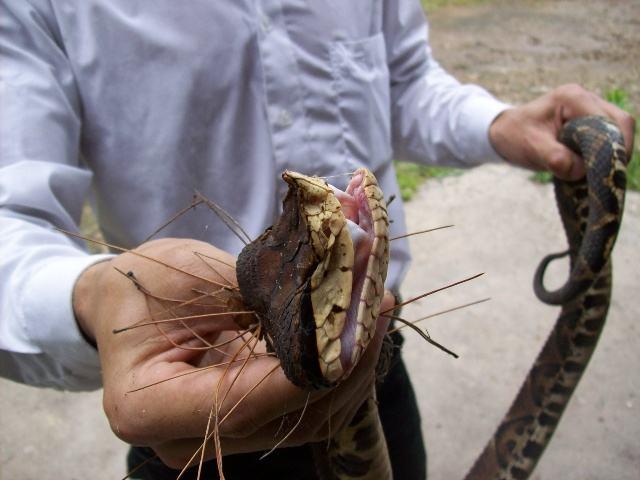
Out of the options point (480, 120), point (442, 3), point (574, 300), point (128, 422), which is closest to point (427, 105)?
point (480, 120)

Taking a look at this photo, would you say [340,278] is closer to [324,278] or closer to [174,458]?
[324,278]

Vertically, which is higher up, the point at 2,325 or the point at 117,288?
the point at 117,288

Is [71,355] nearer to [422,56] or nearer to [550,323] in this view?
[422,56]

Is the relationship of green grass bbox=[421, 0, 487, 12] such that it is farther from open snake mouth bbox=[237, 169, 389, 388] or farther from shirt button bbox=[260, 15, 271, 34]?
open snake mouth bbox=[237, 169, 389, 388]

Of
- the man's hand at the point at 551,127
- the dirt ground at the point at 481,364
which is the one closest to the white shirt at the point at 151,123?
the man's hand at the point at 551,127

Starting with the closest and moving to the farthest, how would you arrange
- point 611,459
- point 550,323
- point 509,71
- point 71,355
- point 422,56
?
point 71,355
point 422,56
point 611,459
point 550,323
point 509,71

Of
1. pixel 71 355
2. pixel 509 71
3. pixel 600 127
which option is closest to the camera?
pixel 71 355

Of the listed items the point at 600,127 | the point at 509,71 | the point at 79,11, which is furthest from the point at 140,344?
the point at 509,71
